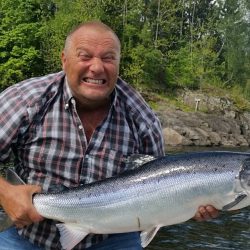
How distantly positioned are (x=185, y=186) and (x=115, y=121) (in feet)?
2.72

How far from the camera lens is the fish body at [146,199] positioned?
4.53 metres

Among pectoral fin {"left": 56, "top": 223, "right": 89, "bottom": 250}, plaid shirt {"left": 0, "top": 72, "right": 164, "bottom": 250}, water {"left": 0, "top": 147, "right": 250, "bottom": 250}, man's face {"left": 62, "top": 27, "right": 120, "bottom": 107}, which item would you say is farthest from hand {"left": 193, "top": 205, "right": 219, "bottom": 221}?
water {"left": 0, "top": 147, "right": 250, "bottom": 250}

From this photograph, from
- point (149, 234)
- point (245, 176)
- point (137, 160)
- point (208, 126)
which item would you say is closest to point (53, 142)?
point (137, 160)

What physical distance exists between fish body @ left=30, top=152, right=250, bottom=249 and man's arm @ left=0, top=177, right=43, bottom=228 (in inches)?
2.7

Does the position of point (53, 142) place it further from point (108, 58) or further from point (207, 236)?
point (207, 236)

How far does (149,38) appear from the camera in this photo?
64562 millimetres

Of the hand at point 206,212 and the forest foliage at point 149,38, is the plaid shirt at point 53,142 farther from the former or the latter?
the forest foliage at point 149,38

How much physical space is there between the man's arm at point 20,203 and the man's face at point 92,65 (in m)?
0.88

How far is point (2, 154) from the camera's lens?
466 centimetres

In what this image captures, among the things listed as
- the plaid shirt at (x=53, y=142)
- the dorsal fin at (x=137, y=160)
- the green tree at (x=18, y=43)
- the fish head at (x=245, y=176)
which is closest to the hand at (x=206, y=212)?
the fish head at (x=245, y=176)

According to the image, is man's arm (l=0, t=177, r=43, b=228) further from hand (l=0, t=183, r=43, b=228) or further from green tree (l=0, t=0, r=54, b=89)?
green tree (l=0, t=0, r=54, b=89)

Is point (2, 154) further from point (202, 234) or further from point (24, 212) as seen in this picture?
point (202, 234)

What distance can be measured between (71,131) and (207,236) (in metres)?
10.8

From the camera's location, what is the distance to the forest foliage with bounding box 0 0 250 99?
54.4 metres
